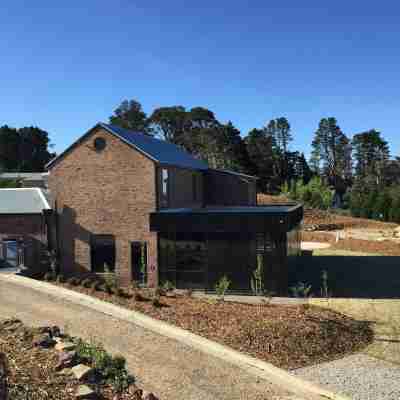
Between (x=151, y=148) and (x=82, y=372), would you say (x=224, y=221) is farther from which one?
(x=82, y=372)

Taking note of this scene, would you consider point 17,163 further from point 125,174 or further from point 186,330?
point 186,330

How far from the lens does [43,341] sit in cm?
1139

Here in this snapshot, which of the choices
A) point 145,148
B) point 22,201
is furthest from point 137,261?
point 22,201

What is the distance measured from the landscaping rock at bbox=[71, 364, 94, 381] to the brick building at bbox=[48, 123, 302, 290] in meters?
11.7

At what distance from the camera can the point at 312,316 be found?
51.5 feet

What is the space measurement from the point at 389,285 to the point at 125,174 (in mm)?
14104

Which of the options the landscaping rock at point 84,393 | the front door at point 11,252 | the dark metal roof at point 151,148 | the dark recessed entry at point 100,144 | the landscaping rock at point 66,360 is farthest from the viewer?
the front door at point 11,252

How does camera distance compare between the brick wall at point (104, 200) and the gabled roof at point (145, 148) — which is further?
the gabled roof at point (145, 148)

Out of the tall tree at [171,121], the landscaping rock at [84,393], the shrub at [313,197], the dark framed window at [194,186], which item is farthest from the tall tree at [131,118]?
the landscaping rock at [84,393]

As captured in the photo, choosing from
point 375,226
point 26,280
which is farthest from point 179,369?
point 375,226

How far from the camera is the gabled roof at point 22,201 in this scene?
2528cm

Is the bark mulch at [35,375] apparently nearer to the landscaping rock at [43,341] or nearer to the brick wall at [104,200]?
the landscaping rock at [43,341]

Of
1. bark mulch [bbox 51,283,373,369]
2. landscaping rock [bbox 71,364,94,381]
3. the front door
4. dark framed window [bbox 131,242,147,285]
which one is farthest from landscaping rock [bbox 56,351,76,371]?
the front door

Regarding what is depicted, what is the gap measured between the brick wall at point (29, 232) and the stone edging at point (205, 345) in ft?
17.4
